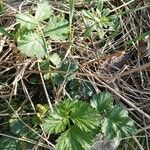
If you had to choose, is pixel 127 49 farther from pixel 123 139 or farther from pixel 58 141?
pixel 58 141

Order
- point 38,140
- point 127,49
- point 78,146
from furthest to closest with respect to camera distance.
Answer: point 127,49, point 38,140, point 78,146

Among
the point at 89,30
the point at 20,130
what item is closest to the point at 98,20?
the point at 89,30

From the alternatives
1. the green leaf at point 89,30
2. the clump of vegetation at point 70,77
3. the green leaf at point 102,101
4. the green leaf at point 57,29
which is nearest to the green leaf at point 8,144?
the clump of vegetation at point 70,77

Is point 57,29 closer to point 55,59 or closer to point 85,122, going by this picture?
point 55,59

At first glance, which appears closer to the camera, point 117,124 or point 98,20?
→ point 117,124

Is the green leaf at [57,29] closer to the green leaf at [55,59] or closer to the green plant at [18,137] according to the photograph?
the green leaf at [55,59]

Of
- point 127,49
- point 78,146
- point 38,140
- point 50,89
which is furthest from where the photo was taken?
point 127,49

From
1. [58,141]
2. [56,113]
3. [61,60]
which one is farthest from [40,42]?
[58,141]
